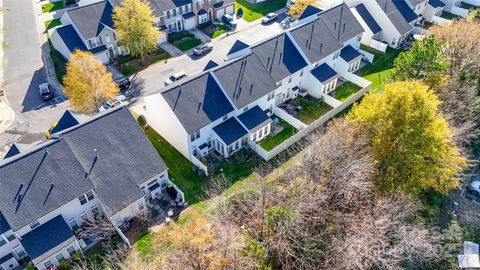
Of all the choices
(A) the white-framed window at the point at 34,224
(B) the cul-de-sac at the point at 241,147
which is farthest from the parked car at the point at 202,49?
(A) the white-framed window at the point at 34,224

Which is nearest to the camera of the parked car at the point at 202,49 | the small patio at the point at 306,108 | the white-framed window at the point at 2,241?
the white-framed window at the point at 2,241

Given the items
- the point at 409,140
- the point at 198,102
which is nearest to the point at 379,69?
the point at 409,140

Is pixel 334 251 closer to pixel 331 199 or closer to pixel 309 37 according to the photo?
pixel 331 199

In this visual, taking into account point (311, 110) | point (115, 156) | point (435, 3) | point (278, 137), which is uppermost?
point (435, 3)

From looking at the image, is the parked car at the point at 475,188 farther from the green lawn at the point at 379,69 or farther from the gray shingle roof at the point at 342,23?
the gray shingle roof at the point at 342,23

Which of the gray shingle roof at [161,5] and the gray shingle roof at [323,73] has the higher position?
the gray shingle roof at [161,5]

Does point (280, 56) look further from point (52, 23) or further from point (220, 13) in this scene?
point (52, 23)

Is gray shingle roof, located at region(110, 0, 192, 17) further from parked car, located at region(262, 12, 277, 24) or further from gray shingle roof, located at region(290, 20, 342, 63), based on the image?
gray shingle roof, located at region(290, 20, 342, 63)
